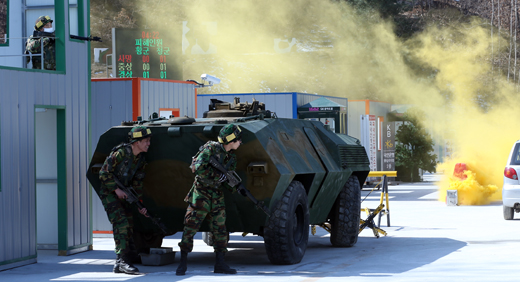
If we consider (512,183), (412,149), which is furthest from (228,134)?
(412,149)

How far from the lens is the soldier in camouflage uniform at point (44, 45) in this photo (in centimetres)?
1307

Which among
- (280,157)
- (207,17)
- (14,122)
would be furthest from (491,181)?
(207,17)

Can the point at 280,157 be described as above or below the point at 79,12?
below

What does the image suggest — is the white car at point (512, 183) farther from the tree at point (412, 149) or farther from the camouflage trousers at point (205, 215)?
the tree at point (412, 149)

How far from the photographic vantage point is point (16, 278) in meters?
10.0

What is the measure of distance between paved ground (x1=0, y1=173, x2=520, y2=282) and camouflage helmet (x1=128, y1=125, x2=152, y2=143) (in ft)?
5.90

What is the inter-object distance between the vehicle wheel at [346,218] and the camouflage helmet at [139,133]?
13.3ft

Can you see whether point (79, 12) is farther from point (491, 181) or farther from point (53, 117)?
point (491, 181)

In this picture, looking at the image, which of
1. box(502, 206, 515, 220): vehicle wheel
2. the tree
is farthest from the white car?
the tree

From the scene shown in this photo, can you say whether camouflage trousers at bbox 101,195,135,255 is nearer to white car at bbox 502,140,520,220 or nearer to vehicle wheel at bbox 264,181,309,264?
vehicle wheel at bbox 264,181,309,264

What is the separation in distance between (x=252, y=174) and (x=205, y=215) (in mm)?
845

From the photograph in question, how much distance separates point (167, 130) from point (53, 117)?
3.62 m

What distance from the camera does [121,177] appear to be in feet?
34.6

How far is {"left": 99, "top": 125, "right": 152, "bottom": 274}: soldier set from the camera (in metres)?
10.5
